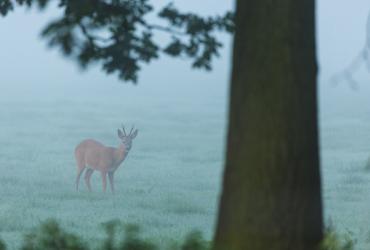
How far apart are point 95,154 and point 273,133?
1130 cm

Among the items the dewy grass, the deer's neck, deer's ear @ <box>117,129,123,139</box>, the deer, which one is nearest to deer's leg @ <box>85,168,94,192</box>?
the deer

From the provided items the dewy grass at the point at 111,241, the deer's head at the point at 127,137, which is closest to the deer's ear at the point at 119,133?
the deer's head at the point at 127,137

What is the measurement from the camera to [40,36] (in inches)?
422

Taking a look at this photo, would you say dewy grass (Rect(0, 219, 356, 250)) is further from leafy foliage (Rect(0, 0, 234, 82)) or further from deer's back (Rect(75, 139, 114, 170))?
deer's back (Rect(75, 139, 114, 170))

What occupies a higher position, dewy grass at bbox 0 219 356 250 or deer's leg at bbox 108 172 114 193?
deer's leg at bbox 108 172 114 193

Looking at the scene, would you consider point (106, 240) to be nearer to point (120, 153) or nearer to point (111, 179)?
point (120, 153)

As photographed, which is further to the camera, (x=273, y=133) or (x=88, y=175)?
(x=88, y=175)

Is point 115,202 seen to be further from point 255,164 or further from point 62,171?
point 255,164

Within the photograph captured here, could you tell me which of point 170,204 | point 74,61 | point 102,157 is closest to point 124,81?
point 74,61

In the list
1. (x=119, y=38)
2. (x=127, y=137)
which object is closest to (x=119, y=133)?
(x=127, y=137)

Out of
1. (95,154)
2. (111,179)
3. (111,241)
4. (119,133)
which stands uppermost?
(119,133)

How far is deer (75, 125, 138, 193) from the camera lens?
20.0m

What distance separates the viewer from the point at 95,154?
2044 cm

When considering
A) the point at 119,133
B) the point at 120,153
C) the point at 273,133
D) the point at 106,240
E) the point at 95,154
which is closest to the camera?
the point at 273,133
